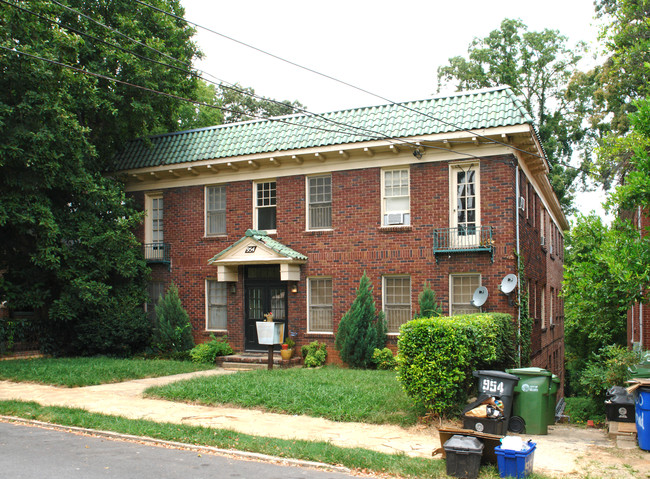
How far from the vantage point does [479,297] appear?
1603 centimetres

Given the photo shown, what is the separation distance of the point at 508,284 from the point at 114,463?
10.9 meters

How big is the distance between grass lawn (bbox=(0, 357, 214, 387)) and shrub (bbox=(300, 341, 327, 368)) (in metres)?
2.80

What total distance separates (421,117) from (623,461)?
10.9 metres

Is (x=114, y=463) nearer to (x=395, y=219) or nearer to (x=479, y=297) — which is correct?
(x=479, y=297)

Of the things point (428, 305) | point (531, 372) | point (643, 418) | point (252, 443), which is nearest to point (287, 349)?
point (428, 305)

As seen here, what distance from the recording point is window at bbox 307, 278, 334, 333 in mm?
18406

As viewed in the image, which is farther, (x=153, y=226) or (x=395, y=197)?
(x=153, y=226)

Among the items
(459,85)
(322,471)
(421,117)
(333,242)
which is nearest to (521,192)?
(421,117)

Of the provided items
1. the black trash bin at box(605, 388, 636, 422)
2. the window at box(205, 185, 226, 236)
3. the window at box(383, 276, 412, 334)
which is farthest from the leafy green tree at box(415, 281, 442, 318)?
the window at box(205, 185, 226, 236)

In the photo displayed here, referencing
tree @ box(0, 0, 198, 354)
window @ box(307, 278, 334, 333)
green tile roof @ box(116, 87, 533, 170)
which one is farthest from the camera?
window @ box(307, 278, 334, 333)

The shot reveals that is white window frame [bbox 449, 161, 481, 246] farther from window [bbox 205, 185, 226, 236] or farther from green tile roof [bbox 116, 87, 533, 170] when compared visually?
window [bbox 205, 185, 226, 236]

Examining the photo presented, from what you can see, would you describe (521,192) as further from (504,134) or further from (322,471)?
(322,471)

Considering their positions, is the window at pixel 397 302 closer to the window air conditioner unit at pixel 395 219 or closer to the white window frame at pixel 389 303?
the white window frame at pixel 389 303

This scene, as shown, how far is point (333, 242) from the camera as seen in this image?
1833cm
